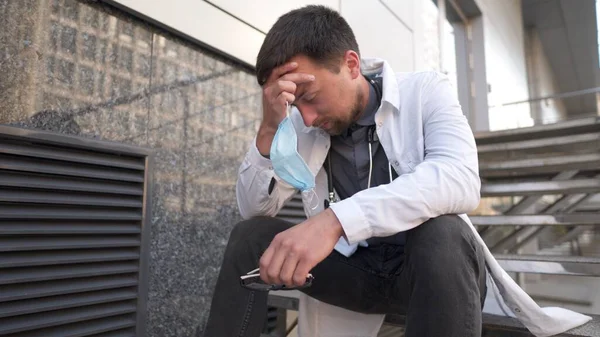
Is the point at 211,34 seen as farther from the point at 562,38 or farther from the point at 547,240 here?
the point at 562,38

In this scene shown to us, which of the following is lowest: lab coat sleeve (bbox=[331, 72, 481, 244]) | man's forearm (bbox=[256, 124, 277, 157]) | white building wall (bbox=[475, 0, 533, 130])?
lab coat sleeve (bbox=[331, 72, 481, 244])

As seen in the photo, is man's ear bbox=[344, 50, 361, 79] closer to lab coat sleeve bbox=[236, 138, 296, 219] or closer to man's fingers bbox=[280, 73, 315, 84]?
man's fingers bbox=[280, 73, 315, 84]

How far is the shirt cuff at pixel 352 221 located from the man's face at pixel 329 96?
16.7 inches

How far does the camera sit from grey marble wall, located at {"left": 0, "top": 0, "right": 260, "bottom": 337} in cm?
153

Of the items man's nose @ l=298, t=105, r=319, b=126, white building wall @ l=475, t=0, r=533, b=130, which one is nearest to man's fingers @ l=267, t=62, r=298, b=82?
man's nose @ l=298, t=105, r=319, b=126

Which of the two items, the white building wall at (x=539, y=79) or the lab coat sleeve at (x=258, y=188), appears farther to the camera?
the white building wall at (x=539, y=79)

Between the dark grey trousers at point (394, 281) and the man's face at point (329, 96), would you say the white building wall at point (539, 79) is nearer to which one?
the man's face at point (329, 96)

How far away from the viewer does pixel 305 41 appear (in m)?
1.34

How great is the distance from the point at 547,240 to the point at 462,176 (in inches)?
198

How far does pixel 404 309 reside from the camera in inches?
52.2

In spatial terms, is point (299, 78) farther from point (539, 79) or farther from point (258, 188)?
point (539, 79)

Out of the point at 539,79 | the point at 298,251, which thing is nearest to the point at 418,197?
the point at 298,251

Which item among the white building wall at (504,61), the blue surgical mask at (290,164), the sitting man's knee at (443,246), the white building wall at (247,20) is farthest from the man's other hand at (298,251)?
the white building wall at (504,61)

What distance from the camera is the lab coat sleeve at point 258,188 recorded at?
1419 mm
